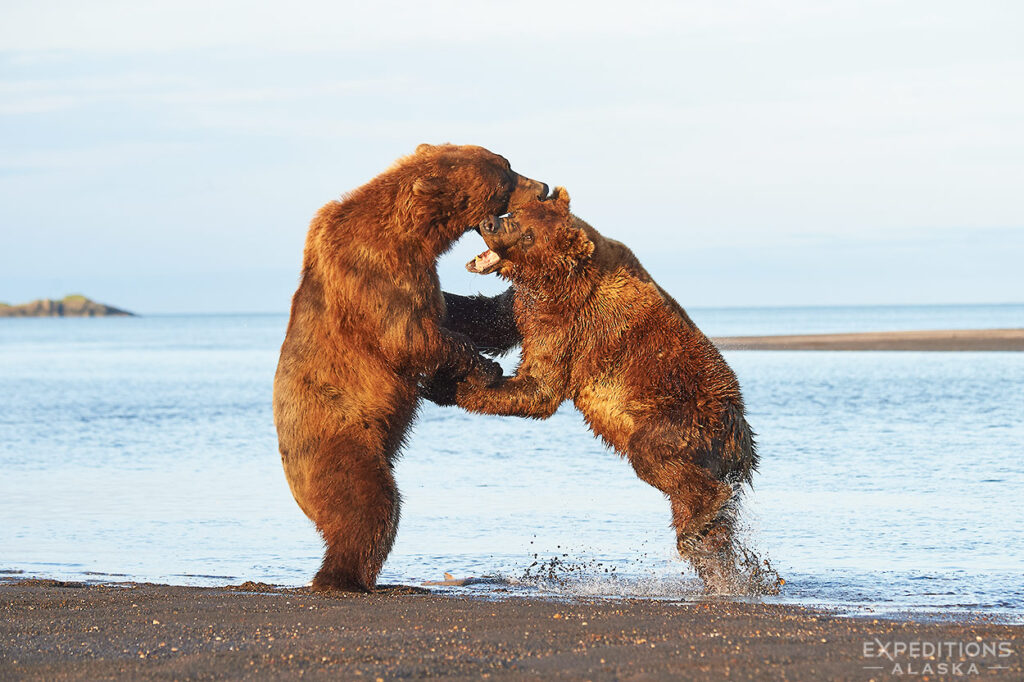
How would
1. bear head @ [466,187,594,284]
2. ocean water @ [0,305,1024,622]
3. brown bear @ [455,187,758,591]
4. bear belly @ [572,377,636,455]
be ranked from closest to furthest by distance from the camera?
brown bear @ [455,187,758,591] < bear belly @ [572,377,636,455] < bear head @ [466,187,594,284] < ocean water @ [0,305,1024,622]

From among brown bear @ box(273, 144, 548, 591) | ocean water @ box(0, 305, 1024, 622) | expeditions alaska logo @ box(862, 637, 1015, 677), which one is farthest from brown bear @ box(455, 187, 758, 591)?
expeditions alaska logo @ box(862, 637, 1015, 677)

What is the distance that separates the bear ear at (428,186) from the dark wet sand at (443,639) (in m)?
2.21

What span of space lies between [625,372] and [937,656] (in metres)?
2.61

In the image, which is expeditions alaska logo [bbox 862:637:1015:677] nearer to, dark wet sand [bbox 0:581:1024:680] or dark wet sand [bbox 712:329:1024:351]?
dark wet sand [bbox 0:581:1024:680]

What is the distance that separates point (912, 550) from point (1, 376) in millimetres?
39083

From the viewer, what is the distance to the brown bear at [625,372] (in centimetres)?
661

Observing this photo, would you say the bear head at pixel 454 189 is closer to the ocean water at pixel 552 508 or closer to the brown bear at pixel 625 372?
the brown bear at pixel 625 372

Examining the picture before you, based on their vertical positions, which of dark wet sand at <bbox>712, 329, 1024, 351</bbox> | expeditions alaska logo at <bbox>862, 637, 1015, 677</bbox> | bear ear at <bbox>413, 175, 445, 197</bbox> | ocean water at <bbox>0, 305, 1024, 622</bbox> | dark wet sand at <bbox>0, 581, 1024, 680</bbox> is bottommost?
ocean water at <bbox>0, 305, 1024, 622</bbox>

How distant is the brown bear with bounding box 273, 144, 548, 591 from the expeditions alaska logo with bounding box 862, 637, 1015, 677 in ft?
9.30

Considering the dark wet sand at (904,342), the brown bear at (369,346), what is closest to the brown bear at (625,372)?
the brown bear at (369,346)

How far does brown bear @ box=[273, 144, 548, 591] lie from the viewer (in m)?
6.56

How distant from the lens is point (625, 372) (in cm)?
677

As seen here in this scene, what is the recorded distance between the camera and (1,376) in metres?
42.0

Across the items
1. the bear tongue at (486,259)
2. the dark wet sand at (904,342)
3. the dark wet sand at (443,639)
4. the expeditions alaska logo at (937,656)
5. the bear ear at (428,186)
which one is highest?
the bear ear at (428,186)
